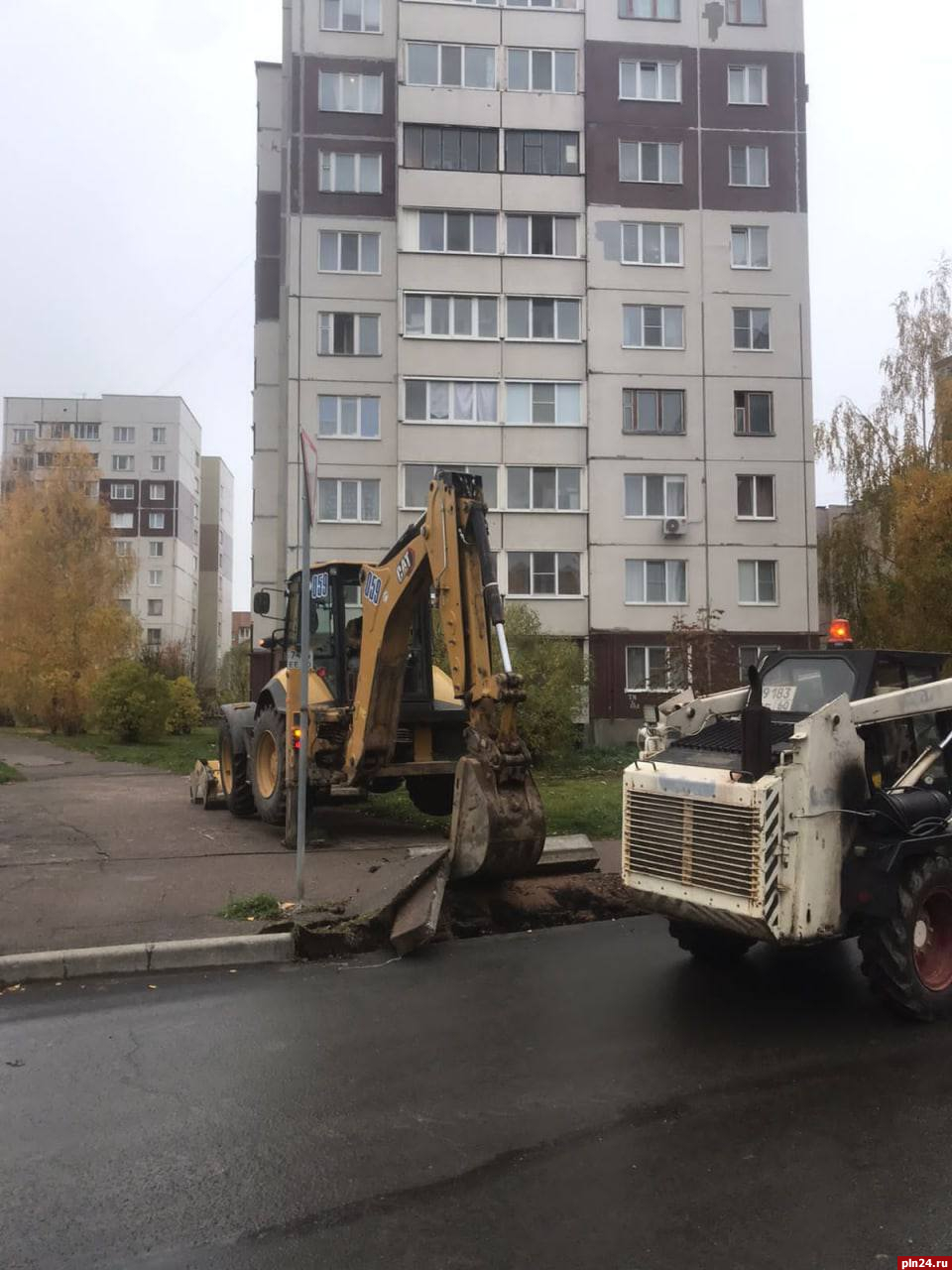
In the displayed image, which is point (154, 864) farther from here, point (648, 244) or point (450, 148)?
point (648, 244)

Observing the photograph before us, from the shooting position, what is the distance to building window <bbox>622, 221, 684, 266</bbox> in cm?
3447

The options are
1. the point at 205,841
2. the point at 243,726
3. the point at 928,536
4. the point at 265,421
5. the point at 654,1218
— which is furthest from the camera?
the point at 265,421

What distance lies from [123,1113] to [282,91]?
37248mm

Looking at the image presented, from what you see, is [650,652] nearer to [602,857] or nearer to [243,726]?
[243,726]

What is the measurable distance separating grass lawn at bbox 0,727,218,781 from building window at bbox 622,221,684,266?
67.3ft

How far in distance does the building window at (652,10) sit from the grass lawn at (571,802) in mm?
26133

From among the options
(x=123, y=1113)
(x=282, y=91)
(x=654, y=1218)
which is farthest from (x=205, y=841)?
(x=282, y=91)

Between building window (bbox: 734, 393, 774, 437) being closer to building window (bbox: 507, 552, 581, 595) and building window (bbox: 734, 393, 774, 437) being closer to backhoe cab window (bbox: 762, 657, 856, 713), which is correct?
building window (bbox: 507, 552, 581, 595)

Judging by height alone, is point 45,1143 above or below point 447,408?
below

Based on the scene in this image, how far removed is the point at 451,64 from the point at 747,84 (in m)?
9.97

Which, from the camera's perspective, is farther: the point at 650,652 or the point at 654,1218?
the point at 650,652

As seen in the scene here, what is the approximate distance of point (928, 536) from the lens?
2789 centimetres

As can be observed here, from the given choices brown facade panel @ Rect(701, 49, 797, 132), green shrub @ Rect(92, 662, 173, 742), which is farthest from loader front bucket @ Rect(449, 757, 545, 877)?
brown facade panel @ Rect(701, 49, 797, 132)

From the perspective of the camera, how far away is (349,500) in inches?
1325
